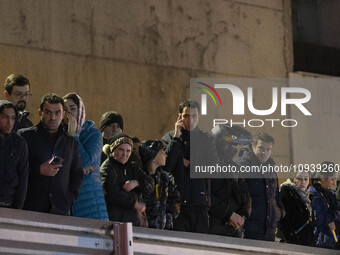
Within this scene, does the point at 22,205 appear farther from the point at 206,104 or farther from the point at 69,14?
the point at 206,104

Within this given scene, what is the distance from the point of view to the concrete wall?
10391mm

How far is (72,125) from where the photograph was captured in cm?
718

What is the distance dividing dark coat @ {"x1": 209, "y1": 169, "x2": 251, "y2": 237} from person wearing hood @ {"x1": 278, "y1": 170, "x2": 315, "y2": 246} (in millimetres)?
1065

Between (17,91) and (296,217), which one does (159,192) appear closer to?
(17,91)

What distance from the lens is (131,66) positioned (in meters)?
11.4

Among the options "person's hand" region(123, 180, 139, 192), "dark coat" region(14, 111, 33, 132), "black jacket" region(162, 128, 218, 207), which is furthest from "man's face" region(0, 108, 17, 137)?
"black jacket" region(162, 128, 218, 207)

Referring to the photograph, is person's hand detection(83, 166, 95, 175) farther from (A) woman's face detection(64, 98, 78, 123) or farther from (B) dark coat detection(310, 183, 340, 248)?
(B) dark coat detection(310, 183, 340, 248)

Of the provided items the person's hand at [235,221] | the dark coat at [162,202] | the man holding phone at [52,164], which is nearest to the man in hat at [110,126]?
the dark coat at [162,202]

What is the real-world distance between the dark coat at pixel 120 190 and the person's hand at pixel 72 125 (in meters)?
0.37

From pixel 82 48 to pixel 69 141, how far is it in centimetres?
434

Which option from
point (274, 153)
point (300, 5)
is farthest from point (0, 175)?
point (300, 5)

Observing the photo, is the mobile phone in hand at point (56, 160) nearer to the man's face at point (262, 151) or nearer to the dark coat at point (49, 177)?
the dark coat at point (49, 177)

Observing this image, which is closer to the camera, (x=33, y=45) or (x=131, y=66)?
(x=33, y=45)

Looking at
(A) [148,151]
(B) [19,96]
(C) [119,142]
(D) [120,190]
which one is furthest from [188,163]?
(B) [19,96]
